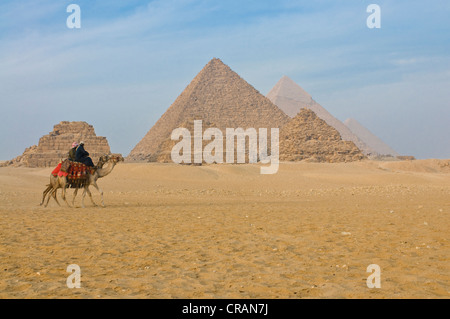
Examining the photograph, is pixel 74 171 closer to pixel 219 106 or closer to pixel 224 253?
pixel 224 253

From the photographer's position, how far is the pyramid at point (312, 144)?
75.4 m

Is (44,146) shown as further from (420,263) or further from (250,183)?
(420,263)

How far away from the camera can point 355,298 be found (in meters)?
4.16

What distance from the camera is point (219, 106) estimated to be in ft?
462

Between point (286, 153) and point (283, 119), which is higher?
point (283, 119)

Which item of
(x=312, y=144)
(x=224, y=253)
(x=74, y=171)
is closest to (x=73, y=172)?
(x=74, y=171)

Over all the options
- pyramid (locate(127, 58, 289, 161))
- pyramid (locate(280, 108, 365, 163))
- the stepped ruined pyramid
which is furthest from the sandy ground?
pyramid (locate(127, 58, 289, 161))

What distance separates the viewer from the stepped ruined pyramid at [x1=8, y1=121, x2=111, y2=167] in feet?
240

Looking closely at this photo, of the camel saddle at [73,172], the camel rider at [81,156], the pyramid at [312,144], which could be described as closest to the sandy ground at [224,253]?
the camel saddle at [73,172]

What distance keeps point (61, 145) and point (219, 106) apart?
6949cm

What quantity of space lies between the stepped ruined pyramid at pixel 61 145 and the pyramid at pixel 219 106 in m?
46.1
